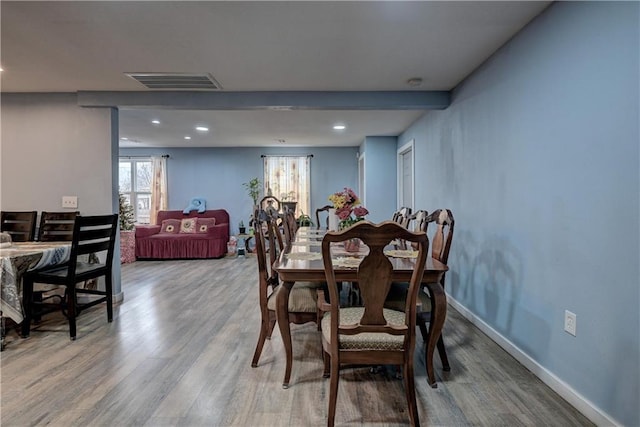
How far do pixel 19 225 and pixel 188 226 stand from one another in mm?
3505

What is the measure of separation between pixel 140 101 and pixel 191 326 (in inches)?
92.2

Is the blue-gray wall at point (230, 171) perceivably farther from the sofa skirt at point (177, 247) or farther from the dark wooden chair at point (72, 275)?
the dark wooden chair at point (72, 275)

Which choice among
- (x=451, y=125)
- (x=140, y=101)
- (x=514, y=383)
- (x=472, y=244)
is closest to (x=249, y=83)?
(x=140, y=101)

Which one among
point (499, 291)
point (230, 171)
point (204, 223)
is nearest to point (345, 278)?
point (499, 291)

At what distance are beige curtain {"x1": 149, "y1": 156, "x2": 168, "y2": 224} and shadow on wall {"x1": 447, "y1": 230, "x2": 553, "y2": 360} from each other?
253 inches

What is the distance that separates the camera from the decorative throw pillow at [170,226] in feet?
22.9

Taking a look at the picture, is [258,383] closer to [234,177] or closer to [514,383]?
[514,383]

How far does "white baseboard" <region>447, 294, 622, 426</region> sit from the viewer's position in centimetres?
169

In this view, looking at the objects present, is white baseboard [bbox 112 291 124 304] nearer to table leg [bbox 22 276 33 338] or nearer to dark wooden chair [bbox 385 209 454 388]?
table leg [bbox 22 276 33 338]

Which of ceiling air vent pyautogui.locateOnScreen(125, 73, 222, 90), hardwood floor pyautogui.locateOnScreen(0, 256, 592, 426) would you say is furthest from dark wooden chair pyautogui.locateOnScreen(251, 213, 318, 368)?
ceiling air vent pyautogui.locateOnScreen(125, 73, 222, 90)

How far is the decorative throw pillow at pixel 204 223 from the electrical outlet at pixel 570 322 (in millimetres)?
6132

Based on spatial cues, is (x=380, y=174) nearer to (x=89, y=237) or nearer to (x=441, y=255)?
(x=441, y=255)

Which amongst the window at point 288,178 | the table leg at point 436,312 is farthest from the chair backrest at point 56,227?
the window at point 288,178

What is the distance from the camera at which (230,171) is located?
783 cm
